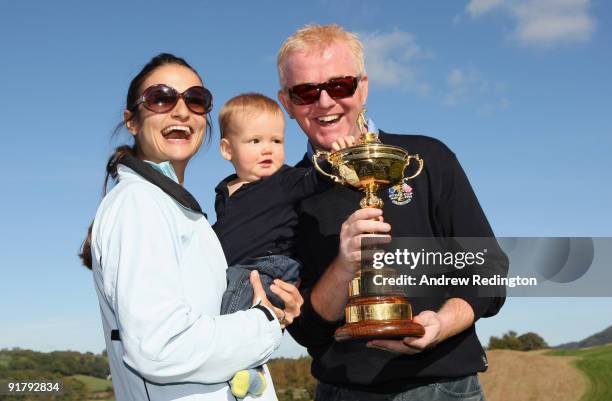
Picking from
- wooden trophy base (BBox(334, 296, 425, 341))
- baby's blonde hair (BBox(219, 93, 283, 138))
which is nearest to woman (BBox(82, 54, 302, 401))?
wooden trophy base (BBox(334, 296, 425, 341))

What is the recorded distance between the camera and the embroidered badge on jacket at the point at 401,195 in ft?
15.9

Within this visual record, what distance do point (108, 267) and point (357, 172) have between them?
1.88 m

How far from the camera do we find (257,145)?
19.1ft

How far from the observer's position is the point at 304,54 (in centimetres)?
535

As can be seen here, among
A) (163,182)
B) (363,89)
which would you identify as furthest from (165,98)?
(363,89)

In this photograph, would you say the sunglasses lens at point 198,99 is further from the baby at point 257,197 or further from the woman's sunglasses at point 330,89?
the woman's sunglasses at point 330,89

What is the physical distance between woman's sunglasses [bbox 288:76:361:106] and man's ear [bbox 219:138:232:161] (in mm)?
990

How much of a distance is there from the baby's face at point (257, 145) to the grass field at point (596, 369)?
4039 cm

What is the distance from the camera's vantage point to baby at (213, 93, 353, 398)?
189 inches

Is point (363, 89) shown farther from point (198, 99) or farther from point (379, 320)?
point (379, 320)

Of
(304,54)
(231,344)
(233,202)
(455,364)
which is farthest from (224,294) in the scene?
(304,54)

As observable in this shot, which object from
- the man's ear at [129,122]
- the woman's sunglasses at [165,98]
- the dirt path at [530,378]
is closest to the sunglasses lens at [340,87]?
the woman's sunglasses at [165,98]

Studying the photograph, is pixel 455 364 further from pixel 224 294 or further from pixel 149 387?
pixel 149 387

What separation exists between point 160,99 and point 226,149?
183 centimetres
